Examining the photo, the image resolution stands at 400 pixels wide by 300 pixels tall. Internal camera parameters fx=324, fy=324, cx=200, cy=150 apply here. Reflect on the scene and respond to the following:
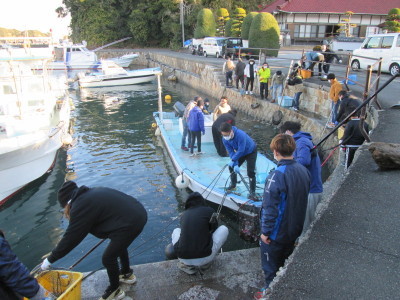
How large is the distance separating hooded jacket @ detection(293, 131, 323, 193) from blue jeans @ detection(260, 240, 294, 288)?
1106 mm

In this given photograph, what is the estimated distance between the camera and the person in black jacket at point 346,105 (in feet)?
23.6

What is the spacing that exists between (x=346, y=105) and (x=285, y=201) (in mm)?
5101

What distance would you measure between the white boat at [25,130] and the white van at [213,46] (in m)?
19.6

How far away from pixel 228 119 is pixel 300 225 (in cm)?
494

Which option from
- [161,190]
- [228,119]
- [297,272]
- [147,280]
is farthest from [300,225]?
[161,190]

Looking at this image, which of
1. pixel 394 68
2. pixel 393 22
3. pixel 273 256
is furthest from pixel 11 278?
pixel 393 22

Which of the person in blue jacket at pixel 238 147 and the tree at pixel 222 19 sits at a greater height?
the tree at pixel 222 19

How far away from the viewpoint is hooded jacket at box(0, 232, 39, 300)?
250 centimetres

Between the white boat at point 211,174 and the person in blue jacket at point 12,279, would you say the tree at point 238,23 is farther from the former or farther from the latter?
the person in blue jacket at point 12,279

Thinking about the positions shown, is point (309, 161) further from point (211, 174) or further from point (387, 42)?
point (387, 42)

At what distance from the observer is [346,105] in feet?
24.4

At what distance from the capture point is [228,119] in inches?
316

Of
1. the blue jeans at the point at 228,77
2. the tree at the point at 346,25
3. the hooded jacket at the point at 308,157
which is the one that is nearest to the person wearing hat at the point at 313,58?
the blue jeans at the point at 228,77

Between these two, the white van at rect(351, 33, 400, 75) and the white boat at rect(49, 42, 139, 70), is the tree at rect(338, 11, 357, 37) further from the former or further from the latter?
the white boat at rect(49, 42, 139, 70)
